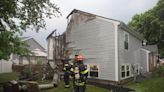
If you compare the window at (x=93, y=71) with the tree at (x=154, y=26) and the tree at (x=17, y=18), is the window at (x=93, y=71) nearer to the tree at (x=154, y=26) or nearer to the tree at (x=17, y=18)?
the tree at (x=17, y=18)

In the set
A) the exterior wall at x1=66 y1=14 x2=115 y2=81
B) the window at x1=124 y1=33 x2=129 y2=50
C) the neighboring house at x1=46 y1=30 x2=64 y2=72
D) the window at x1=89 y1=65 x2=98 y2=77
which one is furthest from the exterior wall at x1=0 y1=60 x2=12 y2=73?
the window at x1=124 y1=33 x2=129 y2=50

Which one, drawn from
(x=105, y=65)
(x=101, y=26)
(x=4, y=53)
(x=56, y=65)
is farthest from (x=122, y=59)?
(x=4, y=53)

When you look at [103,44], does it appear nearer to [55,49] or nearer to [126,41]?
[126,41]

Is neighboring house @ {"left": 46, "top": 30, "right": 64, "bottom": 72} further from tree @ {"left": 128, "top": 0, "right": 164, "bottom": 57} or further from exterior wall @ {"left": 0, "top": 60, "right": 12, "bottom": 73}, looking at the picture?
tree @ {"left": 128, "top": 0, "right": 164, "bottom": 57}

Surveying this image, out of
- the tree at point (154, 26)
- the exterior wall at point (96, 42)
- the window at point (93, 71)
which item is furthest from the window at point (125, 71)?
the tree at point (154, 26)

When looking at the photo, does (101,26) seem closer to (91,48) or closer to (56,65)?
(91,48)

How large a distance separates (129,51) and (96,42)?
428cm

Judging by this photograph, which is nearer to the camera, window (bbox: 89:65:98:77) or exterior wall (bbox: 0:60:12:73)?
window (bbox: 89:65:98:77)

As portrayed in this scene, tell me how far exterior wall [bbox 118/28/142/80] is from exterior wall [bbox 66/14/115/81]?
2.95 ft

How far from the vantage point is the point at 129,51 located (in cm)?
2472

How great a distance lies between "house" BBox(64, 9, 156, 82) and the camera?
824 inches

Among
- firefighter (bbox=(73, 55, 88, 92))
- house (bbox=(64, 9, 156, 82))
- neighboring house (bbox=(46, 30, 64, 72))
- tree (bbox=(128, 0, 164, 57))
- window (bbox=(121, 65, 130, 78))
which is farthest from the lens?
tree (bbox=(128, 0, 164, 57))

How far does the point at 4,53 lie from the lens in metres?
14.0

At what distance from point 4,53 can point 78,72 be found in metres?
5.76
